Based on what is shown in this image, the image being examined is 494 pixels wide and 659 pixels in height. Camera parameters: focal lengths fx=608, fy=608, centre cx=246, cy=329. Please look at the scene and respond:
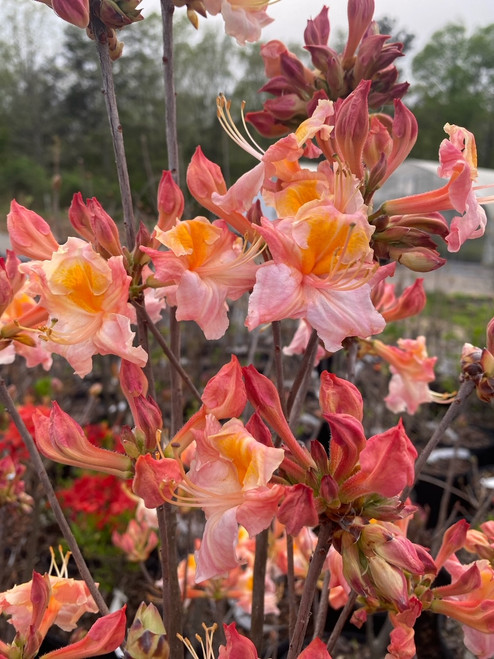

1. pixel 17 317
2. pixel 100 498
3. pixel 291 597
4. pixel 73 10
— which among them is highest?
pixel 73 10

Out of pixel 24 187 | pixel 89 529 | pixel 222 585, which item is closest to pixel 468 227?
pixel 222 585

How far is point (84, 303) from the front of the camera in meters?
0.62

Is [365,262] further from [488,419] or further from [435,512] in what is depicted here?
[488,419]

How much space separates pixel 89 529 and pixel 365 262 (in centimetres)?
227

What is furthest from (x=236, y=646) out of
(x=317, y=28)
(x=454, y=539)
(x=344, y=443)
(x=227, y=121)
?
(x=317, y=28)

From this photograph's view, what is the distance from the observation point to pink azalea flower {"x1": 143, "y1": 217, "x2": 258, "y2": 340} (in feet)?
1.97

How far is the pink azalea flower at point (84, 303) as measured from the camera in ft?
1.98

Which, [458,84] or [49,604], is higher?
[458,84]

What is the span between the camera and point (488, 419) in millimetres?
4242

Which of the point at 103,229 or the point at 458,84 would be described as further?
the point at 458,84

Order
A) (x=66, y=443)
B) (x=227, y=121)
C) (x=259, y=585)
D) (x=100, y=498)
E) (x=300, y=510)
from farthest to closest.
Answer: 1. (x=100, y=498)
2. (x=259, y=585)
3. (x=227, y=121)
4. (x=66, y=443)
5. (x=300, y=510)

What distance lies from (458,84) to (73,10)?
26.9m

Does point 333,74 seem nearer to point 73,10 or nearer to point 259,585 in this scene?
point 73,10

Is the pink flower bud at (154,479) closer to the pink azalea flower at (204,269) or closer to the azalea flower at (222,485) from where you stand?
the azalea flower at (222,485)
